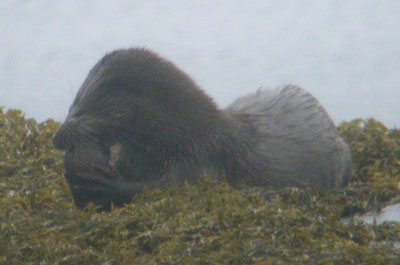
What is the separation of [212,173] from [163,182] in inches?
17.6

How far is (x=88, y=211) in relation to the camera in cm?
638

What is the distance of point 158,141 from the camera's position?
22.5 feet

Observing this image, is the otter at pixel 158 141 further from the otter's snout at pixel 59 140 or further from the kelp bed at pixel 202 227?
the kelp bed at pixel 202 227

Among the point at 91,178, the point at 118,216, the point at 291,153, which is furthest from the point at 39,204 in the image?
the point at 291,153

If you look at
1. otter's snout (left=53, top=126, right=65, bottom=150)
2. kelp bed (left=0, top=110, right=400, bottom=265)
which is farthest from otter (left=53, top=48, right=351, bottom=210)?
kelp bed (left=0, top=110, right=400, bottom=265)

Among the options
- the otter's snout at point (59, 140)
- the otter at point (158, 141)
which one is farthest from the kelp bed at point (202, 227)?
the otter's snout at point (59, 140)

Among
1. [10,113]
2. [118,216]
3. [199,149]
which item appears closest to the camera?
[118,216]

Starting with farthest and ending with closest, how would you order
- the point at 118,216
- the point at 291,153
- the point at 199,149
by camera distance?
the point at 291,153 < the point at 199,149 < the point at 118,216

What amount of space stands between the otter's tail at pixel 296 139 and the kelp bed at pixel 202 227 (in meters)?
0.33

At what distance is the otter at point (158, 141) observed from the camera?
21.7ft

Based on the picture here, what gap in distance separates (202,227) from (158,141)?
1301 mm

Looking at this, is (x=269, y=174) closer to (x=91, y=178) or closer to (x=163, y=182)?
(x=163, y=182)

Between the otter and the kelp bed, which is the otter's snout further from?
the kelp bed

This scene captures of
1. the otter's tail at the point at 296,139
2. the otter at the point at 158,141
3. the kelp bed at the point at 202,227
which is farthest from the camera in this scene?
the otter's tail at the point at 296,139
